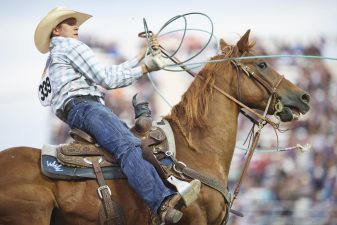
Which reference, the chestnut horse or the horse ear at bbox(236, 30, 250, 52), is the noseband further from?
the horse ear at bbox(236, 30, 250, 52)

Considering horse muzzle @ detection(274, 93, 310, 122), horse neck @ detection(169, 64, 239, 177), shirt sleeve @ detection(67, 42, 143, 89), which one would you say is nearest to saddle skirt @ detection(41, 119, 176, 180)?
horse neck @ detection(169, 64, 239, 177)

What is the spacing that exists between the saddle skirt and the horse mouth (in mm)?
1187

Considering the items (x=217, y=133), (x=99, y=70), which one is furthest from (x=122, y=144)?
(x=217, y=133)

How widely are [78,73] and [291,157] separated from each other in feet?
26.1

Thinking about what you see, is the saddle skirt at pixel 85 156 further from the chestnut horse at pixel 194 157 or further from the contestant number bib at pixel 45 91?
the contestant number bib at pixel 45 91

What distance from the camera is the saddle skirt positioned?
248 inches

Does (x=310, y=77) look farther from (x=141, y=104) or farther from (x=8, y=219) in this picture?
(x=8, y=219)

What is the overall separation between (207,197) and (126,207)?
28.5 inches

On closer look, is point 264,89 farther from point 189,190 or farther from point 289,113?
point 189,190

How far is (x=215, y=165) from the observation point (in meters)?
6.81

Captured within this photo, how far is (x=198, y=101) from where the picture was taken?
700 centimetres

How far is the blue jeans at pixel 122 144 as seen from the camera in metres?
6.25

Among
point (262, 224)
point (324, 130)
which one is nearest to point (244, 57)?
point (262, 224)

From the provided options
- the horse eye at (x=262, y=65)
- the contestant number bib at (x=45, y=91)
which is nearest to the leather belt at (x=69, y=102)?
the contestant number bib at (x=45, y=91)
